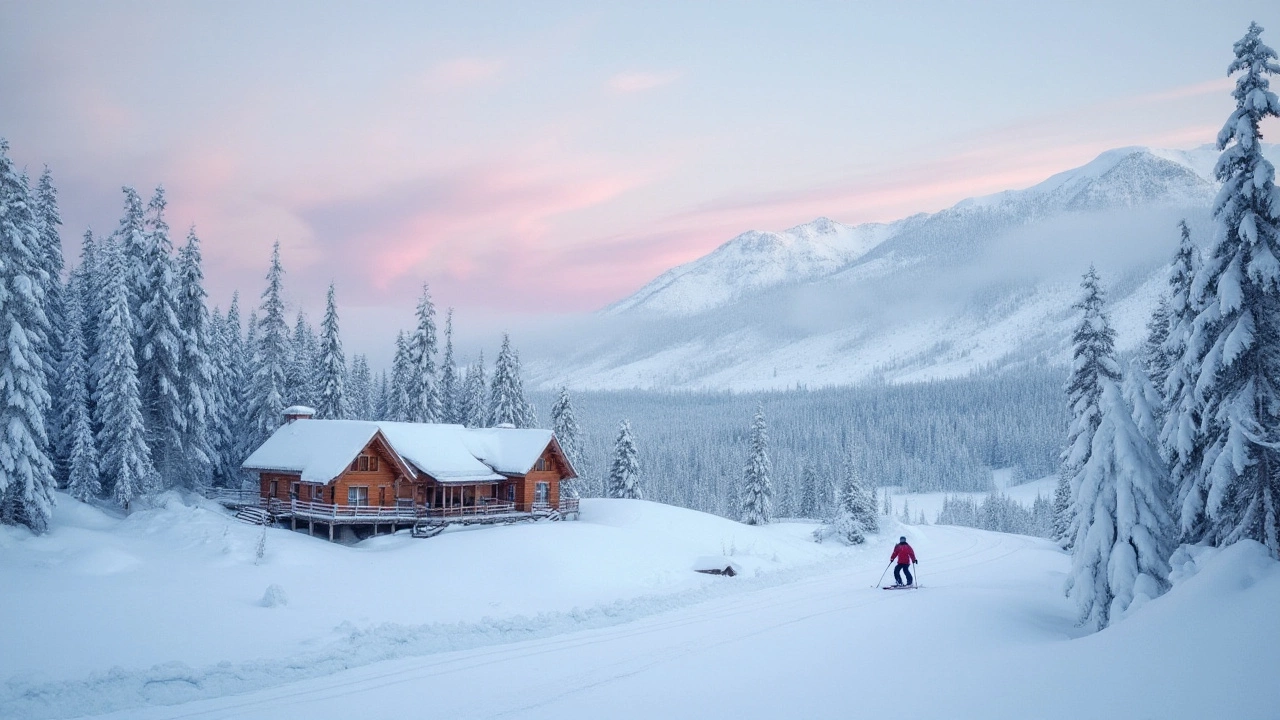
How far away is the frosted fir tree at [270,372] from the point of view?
52.6 metres

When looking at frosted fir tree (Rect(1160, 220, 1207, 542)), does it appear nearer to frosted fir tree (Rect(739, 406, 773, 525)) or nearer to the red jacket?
the red jacket

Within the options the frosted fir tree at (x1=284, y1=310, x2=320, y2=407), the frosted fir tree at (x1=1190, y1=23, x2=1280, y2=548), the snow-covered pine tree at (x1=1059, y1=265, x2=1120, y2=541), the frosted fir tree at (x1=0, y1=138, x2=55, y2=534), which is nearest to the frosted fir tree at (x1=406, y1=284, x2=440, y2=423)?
the frosted fir tree at (x1=284, y1=310, x2=320, y2=407)

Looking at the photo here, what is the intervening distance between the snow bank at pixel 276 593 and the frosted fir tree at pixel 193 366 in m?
3.85

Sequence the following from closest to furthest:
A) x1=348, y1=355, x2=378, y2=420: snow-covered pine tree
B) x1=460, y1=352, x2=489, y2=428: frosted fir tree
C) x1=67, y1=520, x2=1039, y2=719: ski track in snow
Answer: x1=67, y1=520, x2=1039, y2=719: ski track in snow < x1=460, y1=352, x2=489, y2=428: frosted fir tree < x1=348, y1=355, x2=378, y2=420: snow-covered pine tree

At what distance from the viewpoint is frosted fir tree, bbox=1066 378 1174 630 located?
59.4ft

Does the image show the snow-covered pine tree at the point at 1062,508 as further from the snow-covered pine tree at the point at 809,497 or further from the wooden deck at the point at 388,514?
the wooden deck at the point at 388,514

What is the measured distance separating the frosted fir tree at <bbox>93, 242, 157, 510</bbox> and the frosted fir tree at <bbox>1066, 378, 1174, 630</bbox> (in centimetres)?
4453

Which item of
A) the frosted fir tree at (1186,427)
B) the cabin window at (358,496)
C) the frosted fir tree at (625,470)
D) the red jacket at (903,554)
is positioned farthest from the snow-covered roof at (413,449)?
the frosted fir tree at (1186,427)

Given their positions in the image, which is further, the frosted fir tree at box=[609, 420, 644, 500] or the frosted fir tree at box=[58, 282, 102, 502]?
the frosted fir tree at box=[609, 420, 644, 500]

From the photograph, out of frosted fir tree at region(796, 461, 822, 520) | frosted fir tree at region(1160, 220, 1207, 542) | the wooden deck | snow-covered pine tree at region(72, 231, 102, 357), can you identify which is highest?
snow-covered pine tree at region(72, 231, 102, 357)

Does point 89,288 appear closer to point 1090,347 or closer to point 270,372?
point 270,372

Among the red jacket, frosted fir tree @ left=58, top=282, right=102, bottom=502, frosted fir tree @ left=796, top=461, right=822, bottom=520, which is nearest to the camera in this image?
the red jacket

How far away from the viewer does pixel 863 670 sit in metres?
14.8

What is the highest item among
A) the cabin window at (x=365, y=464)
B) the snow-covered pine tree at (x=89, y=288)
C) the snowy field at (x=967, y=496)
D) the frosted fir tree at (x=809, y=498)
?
the snow-covered pine tree at (x=89, y=288)
